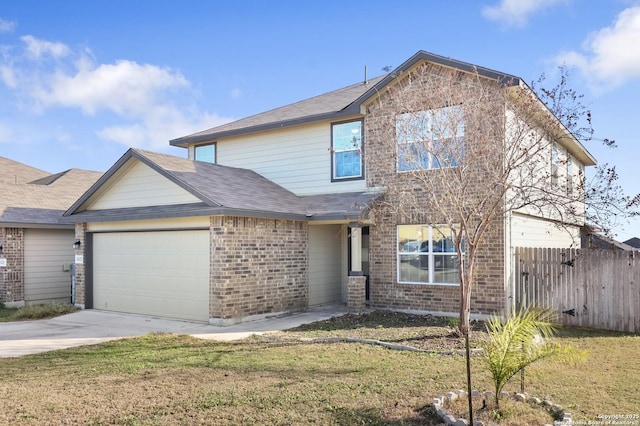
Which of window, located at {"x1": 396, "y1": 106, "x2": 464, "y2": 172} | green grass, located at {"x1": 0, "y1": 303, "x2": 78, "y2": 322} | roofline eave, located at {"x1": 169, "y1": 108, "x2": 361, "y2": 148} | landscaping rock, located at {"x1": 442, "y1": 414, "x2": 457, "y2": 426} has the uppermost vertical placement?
roofline eave, located at {"x1": 169, "y1": 108, "x2": 361, "y2": 148}

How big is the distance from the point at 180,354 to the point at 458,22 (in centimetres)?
1073

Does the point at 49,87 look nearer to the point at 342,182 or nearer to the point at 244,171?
the point at 244,171

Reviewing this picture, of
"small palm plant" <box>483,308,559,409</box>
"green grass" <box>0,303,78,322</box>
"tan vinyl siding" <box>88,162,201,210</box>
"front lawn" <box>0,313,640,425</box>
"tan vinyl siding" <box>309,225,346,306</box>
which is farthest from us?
"tan vinyl siding" <box>309,225,346,306</box>

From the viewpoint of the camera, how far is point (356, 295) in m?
13.2

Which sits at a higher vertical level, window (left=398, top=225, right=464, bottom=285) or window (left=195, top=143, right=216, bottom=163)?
window (left=195, top=143, right=216, bottom=163)

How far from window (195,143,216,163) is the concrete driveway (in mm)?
6466

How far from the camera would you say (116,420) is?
552 cm

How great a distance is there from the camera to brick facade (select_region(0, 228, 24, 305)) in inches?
657

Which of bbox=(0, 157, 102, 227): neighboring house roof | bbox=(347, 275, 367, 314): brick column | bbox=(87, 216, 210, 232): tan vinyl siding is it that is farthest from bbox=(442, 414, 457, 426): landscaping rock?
bbox=(0, 157, 102, 227): neighboring house roof

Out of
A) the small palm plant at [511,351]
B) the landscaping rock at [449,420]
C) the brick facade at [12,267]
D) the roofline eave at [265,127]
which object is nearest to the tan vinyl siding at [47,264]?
the brick facade at [12,267]

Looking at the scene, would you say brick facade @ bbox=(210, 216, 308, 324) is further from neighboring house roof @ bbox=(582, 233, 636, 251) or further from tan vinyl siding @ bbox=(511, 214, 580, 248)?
neighboring house roof @ bbox=(582, 233, 636, 251)

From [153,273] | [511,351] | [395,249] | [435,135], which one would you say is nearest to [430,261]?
[395,249]

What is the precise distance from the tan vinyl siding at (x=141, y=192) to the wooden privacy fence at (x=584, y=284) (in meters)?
8.39

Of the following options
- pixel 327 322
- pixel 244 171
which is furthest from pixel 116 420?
pixel 244 171
